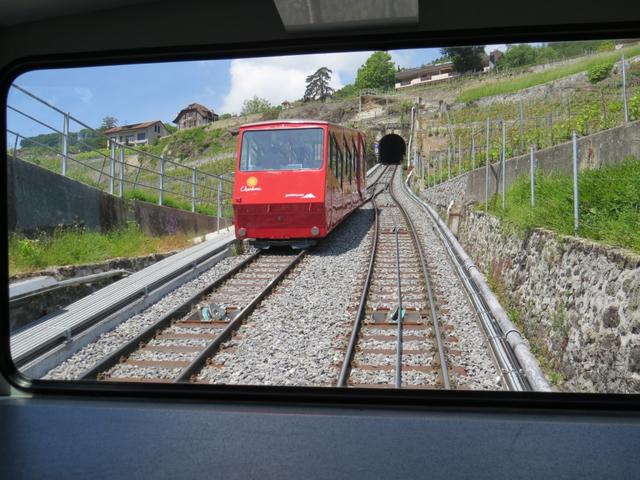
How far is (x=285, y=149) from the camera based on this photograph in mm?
11719

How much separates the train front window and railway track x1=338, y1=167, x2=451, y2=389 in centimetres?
223

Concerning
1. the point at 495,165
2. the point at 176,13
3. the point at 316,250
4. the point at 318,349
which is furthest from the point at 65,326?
the point at 495,165

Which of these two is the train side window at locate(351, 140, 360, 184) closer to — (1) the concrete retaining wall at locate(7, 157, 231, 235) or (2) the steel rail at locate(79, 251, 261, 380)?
(1) the concrete retaining wall at locate(7, 157, 231, 235)

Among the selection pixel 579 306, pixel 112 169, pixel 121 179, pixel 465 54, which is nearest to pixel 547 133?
pixel 465 54

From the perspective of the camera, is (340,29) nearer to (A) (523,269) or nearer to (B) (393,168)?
(A) (523,269)

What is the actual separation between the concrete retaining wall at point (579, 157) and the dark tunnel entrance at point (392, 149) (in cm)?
2957

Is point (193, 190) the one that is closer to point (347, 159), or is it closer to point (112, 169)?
point (112, 169)

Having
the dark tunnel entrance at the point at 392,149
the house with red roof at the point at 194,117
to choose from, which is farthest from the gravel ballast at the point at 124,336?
the dark tunnel entrance at the point at 392,149

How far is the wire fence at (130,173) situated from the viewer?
955cm

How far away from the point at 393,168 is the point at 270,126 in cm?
3726

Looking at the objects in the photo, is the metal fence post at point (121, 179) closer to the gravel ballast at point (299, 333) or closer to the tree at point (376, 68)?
the gravel ballast at point (299, 333)

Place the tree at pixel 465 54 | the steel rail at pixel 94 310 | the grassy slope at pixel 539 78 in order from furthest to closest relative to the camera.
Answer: the grassy slope at pixel 539 78 < the steel rail at pixel 94 310 < the tree at pixel 465 54

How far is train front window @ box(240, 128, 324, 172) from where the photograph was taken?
38.0ft

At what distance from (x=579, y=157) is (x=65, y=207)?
767 cm
